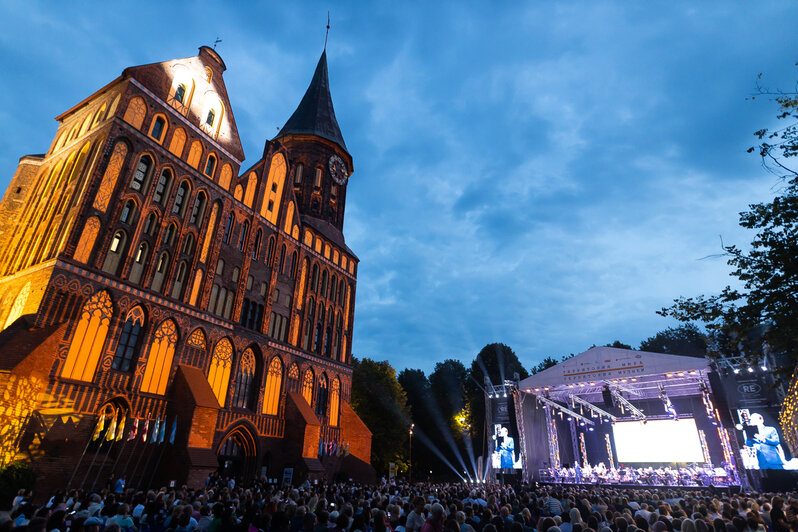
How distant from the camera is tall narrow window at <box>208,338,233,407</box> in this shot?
21.7 m

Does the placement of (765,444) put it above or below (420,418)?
below

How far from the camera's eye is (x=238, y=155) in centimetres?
2644

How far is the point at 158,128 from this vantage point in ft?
70.4

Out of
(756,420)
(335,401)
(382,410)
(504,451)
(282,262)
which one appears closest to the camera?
(756,420)

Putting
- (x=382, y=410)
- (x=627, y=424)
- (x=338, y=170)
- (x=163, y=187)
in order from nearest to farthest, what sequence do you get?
(x=163, y=187), (x=627, y=424), (x=338, y=170), (x=382, y=410)

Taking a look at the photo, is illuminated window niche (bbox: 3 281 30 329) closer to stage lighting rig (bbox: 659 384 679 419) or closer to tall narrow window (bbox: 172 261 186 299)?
tall narrow window (bbox: 172 261 186 299)

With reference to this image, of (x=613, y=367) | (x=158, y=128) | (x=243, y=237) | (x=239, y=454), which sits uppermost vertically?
(x=158, y=128)

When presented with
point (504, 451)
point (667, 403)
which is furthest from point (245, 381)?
point (667, 403)

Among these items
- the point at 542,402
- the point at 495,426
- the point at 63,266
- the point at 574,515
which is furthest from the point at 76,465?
the point at 542,402

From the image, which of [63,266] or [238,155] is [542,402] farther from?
[63,266]

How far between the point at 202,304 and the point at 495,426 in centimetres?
2359

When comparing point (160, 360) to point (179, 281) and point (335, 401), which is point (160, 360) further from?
point (335, 401)

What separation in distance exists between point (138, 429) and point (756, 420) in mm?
31793

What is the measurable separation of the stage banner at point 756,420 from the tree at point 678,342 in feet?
73.6
